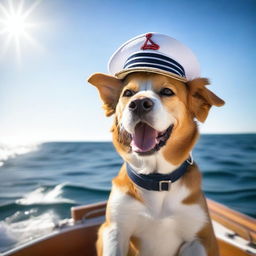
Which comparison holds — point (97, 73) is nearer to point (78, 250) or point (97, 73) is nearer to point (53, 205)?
point (78, 250)

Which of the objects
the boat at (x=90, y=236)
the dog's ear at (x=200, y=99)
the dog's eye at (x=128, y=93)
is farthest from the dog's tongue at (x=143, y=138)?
the boat at (x=90, y=236)

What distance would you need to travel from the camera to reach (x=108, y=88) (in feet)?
6.98

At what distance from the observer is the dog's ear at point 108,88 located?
6.72 ft

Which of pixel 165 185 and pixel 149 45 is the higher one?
pixel 149 45

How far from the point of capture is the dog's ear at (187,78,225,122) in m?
1.84

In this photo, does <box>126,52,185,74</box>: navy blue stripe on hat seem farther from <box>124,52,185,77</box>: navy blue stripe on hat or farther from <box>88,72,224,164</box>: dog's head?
<box>88,72,224,164</box>: dog's head

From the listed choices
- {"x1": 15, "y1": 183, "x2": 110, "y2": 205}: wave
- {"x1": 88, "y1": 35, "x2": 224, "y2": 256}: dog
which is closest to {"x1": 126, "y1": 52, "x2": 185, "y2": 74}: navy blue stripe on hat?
{"x1": 88, "y1": 35, "x2": 224, "y2": 256}: dog

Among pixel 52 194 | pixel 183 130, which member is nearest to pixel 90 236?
pixel 183 130

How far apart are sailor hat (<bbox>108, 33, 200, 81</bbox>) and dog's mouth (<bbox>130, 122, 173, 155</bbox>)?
36cm

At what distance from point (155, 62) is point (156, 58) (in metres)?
0.04

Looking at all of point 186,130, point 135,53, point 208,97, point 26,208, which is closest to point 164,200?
point 186,130

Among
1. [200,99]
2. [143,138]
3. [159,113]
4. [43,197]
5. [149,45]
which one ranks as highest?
[149,45]

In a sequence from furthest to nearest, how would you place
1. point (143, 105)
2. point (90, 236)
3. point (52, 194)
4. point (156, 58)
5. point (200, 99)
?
point (52, 194) < point (90, 236) < point (200, 99) < point (156, 58) < point (143, 105)

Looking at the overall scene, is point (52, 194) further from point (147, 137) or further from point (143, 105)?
point (143, 105)
